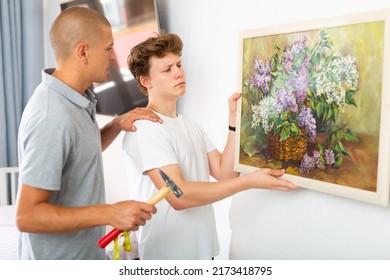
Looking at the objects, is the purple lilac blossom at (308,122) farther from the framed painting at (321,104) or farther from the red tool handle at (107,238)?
the red tool handle at (107,238)

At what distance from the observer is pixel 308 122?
99 centimetres

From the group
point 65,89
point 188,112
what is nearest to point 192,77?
point 188,112

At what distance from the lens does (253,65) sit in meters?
1.09

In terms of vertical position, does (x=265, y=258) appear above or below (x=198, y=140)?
below

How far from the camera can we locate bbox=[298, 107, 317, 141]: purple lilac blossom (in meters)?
0.98

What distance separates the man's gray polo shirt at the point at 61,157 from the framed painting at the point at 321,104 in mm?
388

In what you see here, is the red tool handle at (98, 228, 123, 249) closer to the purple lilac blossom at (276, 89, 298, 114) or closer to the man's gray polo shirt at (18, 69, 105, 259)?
the man's gray polo shirt at (18, 69, 105, 259)

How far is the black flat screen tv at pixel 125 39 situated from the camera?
1.54m

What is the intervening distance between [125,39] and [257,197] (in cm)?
81

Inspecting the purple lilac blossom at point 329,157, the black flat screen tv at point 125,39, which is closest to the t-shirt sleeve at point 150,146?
the purple lilac blossom at point 329,157


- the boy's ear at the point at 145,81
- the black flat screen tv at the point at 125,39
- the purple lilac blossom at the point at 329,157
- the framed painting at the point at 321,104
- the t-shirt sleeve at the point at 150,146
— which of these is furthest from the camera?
the black flat screen tv at the point at 125,39

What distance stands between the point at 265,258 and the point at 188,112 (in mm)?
499

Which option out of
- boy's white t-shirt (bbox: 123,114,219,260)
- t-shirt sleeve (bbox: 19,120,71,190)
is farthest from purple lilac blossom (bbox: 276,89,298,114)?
t-shirt sleeve (bbox: 19,120,71,190)
